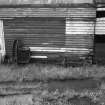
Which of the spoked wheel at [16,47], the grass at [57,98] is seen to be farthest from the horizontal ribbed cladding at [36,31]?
the grass at [57,98]

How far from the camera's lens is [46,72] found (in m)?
9.62

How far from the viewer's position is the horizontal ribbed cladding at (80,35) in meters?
8.99

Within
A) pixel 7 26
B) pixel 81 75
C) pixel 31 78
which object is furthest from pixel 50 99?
pixel 7 26

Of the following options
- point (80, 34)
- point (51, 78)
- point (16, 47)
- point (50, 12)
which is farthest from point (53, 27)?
Result: point (51, 78)

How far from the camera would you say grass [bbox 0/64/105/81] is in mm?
9352

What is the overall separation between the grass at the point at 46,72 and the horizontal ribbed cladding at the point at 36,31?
1212mm

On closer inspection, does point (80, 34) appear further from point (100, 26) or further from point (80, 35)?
point (100, 26)

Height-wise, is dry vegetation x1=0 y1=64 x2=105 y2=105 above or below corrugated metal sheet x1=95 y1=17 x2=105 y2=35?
below

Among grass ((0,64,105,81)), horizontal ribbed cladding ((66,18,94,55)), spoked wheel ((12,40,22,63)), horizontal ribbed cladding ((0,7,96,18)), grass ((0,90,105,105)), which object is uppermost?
horizontal ribbed cladding ((0,7,96,18))

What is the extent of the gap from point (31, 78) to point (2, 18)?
3.33 metres

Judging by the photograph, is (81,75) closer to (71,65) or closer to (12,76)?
(71,65)

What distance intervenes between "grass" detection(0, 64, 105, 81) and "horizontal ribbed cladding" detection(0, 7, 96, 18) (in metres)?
2.81

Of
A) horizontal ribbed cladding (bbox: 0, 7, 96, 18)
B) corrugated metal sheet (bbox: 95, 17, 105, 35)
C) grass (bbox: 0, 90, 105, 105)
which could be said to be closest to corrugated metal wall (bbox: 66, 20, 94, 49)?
corrugated metal sheet (bbox: 95, 17, 105, 35)

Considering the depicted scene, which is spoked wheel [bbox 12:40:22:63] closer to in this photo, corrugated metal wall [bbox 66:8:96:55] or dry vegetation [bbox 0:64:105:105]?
dry vegetation [bbox 0:64:105:105]
